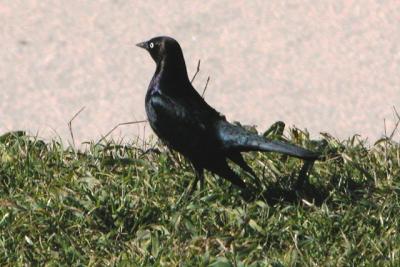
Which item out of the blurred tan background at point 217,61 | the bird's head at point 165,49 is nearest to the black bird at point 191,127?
the bird's head at point 165,49

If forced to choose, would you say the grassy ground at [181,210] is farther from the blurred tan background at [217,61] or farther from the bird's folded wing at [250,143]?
the blurred tan background at [217,61]

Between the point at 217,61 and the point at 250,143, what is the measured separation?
2.01 meters

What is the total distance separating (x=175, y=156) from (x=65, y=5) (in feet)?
7.03

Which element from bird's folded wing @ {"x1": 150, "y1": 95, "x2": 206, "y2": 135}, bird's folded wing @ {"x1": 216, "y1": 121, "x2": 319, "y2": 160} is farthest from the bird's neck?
bird's folded wing @ {"x1": 216, "y1": 121, "x2": 319, "y2": 160}

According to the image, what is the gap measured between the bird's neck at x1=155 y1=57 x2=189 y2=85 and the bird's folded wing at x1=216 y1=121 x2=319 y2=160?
30 cm

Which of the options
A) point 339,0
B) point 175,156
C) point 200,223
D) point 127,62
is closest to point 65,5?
point 127,62

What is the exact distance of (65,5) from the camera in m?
9.20

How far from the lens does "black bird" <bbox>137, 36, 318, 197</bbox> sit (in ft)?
22.0

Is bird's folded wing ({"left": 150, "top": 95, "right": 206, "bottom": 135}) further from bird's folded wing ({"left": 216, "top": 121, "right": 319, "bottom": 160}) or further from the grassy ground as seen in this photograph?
the grassy ground

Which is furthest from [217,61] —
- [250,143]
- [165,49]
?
[250,143]

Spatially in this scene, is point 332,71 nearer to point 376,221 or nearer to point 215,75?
point 215,75

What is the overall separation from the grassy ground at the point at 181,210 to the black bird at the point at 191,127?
6.5 inches

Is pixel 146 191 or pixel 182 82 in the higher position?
pixel 182 82

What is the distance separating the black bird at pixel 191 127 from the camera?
6703 millimetres
